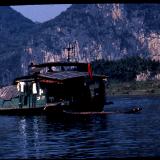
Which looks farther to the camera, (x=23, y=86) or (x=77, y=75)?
(x=23, y=86)

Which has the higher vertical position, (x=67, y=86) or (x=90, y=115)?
(x=67, y=86)

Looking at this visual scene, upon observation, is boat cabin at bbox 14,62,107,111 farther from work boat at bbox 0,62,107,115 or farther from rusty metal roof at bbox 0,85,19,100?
rusty metal roof at bbox 0,85,19,100

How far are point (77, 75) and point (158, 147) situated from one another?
1053 inches

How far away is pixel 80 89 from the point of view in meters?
46.9

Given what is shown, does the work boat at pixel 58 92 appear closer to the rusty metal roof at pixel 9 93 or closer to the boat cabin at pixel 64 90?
the boat cabin at pixel 64 90

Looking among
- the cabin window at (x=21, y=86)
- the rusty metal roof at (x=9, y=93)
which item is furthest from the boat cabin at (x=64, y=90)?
the rusty metal roof at (x=9, y=93)

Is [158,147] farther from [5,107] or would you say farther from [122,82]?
[122,82]

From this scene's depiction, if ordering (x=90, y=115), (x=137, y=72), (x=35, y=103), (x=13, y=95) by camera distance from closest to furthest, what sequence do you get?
1. (x=90, y=115)
2. (x=35, y=103)
3. (x=13, y=95)
4. (x=137, y=72)

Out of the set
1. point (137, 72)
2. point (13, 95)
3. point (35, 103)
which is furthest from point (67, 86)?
point (137, 72)

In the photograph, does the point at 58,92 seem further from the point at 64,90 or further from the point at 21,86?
the point at 21,86

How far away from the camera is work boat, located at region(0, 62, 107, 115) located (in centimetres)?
4553

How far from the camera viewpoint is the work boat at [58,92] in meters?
45.5

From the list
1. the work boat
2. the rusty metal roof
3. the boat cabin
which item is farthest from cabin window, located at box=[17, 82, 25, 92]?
the boat cabin

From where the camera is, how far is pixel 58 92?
48125 millimetres
